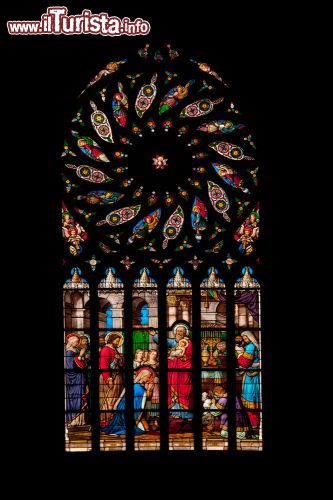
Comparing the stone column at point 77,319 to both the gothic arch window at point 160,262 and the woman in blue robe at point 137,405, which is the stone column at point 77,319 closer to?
the gothic arch window at point 160,262

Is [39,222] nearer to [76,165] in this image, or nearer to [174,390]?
[76,165]

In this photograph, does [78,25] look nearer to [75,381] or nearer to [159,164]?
[159,164]

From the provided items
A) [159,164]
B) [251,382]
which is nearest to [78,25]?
[159,164]

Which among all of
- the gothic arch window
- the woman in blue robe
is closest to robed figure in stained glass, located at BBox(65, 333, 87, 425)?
the gothic arch window

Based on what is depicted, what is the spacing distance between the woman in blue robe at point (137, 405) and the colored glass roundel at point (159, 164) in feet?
4.38

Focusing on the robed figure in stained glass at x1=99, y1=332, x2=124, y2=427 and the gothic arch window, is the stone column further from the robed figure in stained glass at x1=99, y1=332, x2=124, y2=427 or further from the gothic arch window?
the robed figure in stained glass at x1=99, y1=332, x2=124, y2=427

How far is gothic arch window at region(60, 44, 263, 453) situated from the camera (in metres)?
12.3

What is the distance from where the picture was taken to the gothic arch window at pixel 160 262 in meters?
12.3

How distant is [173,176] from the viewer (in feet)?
42.0

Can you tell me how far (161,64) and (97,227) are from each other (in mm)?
1972

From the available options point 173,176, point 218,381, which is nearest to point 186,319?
point 218,381

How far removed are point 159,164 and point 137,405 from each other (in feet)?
8.71

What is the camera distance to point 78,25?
41.0 feet

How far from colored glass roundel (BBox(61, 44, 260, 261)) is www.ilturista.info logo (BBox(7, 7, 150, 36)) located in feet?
1.13
